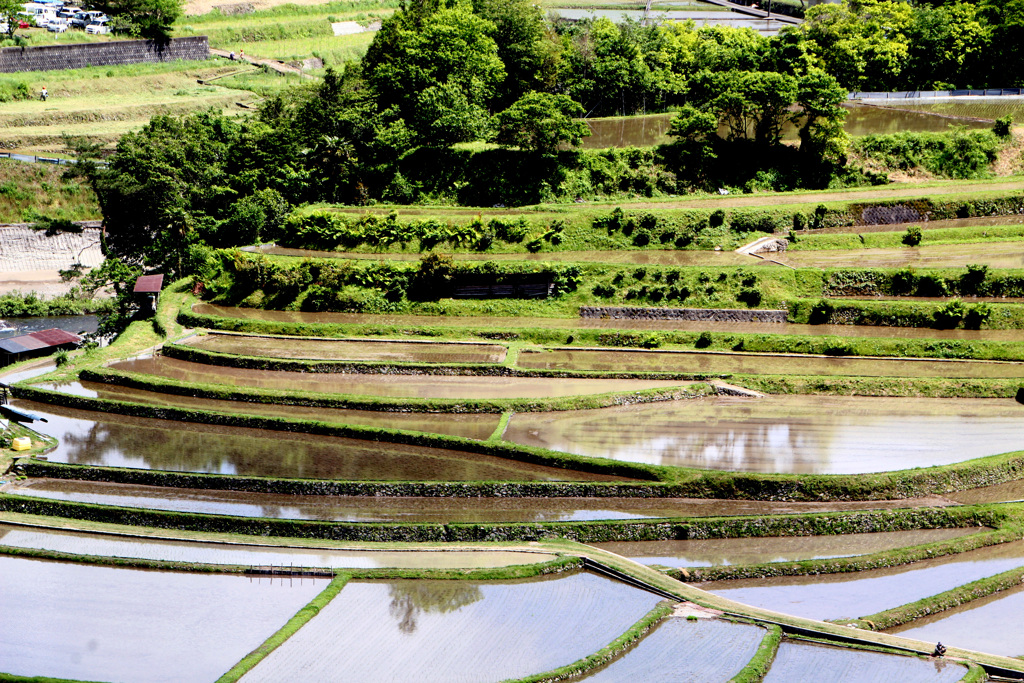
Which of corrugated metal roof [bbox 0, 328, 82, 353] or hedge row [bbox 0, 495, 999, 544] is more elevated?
corrugated metal roof [bbox 0, 328, 82, 353]

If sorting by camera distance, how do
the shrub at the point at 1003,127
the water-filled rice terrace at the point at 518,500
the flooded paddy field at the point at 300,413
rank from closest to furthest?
the water-filled rice terrace at the point at 518,500 → the flooded paddy field at the point at 300,413 → the shrub at the point at 1003,127

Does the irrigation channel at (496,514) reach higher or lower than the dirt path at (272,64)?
lower

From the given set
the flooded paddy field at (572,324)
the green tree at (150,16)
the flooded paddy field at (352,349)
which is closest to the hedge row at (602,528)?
the flooded paddy field at (352,349)

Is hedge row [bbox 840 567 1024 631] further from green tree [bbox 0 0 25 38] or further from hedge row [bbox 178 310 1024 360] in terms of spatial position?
green tree [bbox 0 0 25 38]

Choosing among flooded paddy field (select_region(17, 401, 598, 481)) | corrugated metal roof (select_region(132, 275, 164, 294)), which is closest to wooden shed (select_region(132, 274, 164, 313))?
corrugated metal roof (select_region(132, 275, 164, 294))

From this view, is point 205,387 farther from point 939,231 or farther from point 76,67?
point 76,67

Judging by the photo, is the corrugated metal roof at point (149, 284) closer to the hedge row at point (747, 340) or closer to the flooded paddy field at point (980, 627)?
the hedge row at point (747, 340)

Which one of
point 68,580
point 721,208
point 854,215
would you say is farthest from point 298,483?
point 854,215
